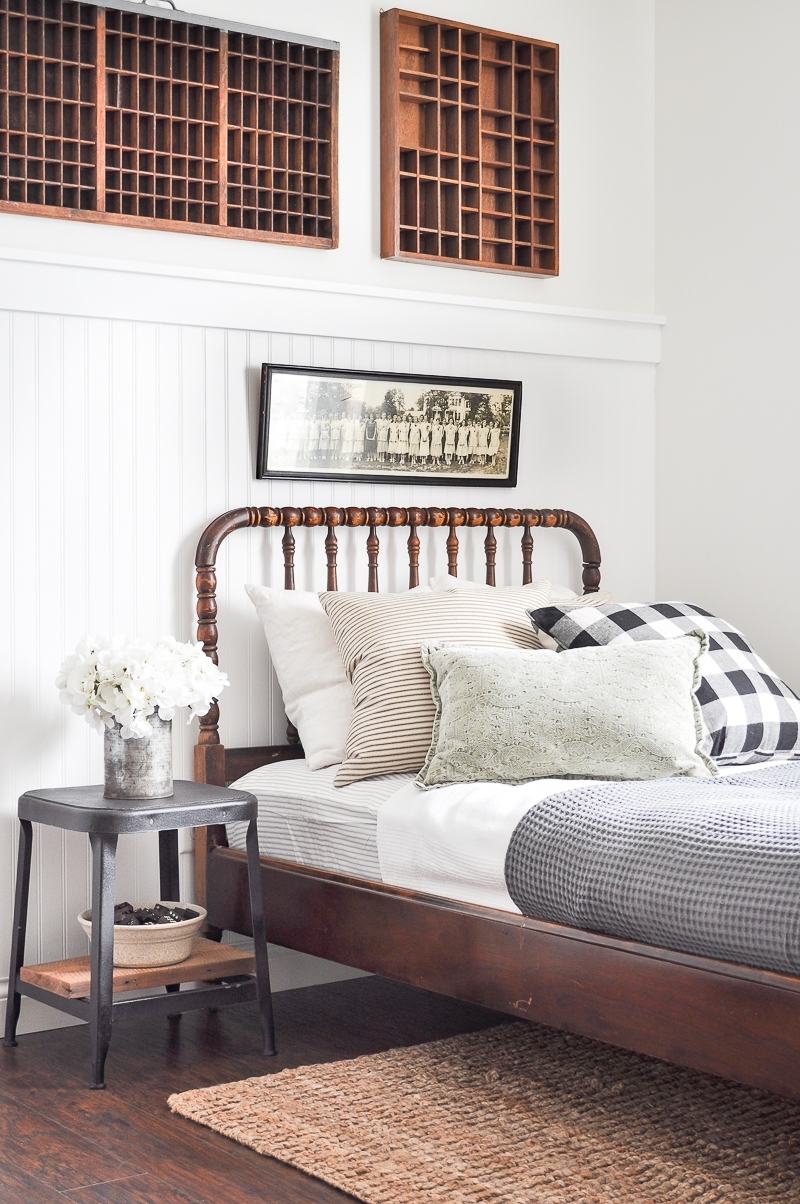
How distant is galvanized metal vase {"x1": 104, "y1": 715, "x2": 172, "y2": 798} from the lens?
2771 mm

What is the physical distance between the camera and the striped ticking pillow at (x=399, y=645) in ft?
9.47

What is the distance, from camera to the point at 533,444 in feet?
12.5

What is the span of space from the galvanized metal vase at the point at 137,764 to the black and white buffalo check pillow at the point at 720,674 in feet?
3.00

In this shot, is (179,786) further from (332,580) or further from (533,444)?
(533,444)

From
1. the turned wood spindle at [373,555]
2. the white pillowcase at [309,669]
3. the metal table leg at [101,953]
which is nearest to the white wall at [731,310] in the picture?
the turned wood spindle at [373,555]

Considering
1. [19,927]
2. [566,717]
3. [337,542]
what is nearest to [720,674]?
[566,717]

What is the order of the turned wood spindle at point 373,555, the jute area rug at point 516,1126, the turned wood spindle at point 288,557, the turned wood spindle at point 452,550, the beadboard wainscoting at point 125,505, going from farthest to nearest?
the turned wood spindle at point 452,550 → the turned wood spindle at point 373,555 → the turned wood spindle at point 288,557 → the beadboard wainscoting at point 125,505 → the jute area rug at point 516,1126

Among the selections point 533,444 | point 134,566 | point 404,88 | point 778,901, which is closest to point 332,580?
point 134,566

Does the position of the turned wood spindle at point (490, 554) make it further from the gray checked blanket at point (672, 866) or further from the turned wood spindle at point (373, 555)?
the gray checked blanket at point (672, 866)

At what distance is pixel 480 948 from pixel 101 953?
74cm

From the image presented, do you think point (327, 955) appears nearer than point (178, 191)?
Yes

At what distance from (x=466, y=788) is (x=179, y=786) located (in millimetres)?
723

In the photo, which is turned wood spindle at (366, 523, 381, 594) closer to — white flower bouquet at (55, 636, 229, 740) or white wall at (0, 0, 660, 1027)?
white wall at (0, 0, 660, 1027)

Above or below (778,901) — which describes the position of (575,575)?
above
